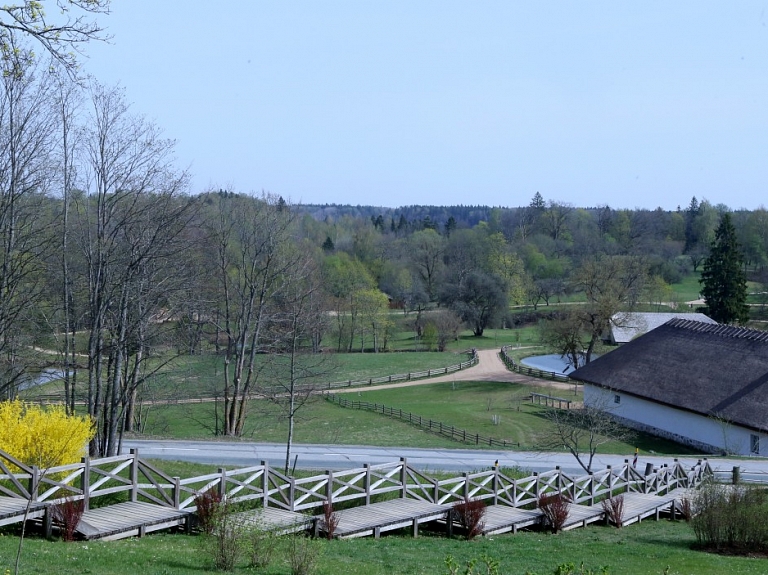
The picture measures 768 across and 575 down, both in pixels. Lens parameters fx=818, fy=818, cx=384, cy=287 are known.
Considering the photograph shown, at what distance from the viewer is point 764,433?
3791cm

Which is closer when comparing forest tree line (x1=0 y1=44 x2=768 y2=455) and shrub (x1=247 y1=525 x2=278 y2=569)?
shrub (x1=247 y1=525 x2=278 y2=569)

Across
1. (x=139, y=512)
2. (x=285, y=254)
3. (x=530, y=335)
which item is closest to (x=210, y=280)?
(x=285, y=254)

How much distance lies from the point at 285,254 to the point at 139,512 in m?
A: 28.4

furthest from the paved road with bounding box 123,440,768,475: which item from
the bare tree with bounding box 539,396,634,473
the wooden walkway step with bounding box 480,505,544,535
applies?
the wooden walkway step with bounding box 480,505,544,535

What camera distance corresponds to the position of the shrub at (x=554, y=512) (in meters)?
18.7

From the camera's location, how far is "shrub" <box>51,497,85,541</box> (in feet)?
41.8

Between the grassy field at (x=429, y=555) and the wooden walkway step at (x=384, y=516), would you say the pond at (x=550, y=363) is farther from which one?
the wooden walkway step at (x=384, y=516)

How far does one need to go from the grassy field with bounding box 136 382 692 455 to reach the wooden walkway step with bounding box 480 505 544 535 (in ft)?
56.7

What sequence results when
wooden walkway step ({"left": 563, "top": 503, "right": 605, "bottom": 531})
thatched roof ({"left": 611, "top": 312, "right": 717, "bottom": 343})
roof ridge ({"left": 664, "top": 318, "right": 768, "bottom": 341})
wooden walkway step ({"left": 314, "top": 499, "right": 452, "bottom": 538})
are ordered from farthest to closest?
1. thatched roof ({"left": 611, "top": 312, "right": 717, "bottom": 343})
2. roof ridge ({"left": 664, "top": 318, "right": 768, "bottom": 341})
3. wooden walkway step ({"left": 563, "top": 503, "right": 605, "bottom": 531})
4. wooden walkway step ({"left": 314, "top": 499, "right": 452, "bottom": 538})

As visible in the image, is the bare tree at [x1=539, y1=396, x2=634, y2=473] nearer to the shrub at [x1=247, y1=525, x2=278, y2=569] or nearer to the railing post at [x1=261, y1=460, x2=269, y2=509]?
the railing post at [x1=261, y1=460, x2=269, y2=509]

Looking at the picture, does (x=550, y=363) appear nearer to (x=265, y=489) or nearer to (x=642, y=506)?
(x=642, y=506)

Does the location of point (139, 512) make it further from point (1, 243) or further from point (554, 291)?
point (554, 291)

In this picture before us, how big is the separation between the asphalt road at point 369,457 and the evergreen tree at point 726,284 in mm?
50402

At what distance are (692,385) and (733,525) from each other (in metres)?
26.8
